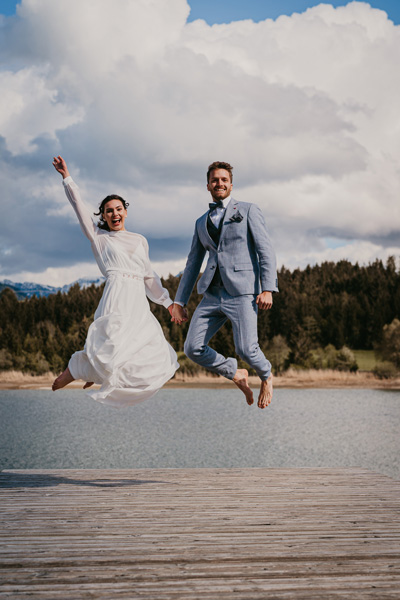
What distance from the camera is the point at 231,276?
492 cm

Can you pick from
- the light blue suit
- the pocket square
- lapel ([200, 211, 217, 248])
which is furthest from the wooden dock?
the pocket square

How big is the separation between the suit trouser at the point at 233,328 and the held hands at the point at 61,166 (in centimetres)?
145

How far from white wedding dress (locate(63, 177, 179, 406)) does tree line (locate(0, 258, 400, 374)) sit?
2443cm

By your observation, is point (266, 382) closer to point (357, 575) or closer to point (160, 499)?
point (160, 499)

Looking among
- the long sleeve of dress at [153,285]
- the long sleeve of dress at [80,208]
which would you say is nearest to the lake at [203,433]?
the long sleeve of dress at [153,285]

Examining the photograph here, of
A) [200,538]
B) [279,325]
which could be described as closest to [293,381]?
[279,325]

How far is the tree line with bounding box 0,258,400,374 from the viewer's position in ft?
103

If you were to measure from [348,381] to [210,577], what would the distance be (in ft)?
85.1

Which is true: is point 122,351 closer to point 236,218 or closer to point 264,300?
point 264,300

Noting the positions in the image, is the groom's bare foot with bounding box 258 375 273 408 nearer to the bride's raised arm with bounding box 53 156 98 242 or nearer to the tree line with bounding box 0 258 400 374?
the bride's raised arm with bounding box 53 156 98 242

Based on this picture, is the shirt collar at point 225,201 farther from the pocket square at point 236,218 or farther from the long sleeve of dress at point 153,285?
the long sleeve of dress at point 153,285

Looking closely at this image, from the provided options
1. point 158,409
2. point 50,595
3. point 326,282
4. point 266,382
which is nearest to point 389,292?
point 326,282

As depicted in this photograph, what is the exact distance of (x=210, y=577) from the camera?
10.4 ft

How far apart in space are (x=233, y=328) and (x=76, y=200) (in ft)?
5.23
